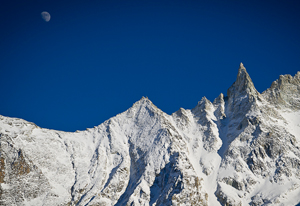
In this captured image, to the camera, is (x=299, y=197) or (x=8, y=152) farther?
(x=8, y=152)

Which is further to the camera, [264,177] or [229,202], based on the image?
[264,177]

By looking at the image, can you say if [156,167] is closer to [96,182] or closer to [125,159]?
[125,159]

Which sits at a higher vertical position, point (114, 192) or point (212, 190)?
point (212, 190)

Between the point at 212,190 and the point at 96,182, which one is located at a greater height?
the point at 212,190

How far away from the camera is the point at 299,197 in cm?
15012

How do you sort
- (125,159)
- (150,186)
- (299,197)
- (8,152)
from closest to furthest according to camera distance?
(299,197) → (150,186) → (8,152) → (125,159)

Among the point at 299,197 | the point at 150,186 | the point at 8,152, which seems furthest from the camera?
the point at 8,152

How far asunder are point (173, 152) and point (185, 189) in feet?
111

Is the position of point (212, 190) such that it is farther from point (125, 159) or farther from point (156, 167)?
point (125, 159)

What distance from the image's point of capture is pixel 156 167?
579ft

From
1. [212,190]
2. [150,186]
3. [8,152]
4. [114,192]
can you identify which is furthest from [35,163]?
[212,190]

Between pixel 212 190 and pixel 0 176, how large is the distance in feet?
370

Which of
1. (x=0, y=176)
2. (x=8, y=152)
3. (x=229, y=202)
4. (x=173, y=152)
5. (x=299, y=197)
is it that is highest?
(x=173, y=152)

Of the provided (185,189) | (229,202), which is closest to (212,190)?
(229,202)
